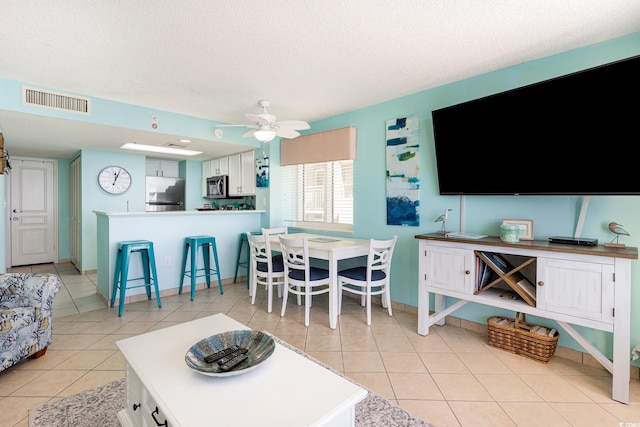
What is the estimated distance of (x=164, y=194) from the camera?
20.8ft

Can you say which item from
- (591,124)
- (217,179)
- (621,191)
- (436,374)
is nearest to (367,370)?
(436,374)

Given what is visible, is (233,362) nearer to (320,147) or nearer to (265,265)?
(265,265)

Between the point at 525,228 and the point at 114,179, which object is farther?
the point at 114,179

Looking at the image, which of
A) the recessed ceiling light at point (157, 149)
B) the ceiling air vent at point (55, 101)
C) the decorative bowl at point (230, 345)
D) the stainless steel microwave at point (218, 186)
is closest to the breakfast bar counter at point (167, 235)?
the ceiling air vent at point (55, 101)

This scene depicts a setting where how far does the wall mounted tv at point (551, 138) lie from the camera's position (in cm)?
196

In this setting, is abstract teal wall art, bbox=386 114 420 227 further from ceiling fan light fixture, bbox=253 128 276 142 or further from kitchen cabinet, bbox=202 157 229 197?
kitchen cabinet, bbox=202 157 229 197

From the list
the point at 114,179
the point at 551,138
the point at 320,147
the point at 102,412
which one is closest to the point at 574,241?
the point at 551,138

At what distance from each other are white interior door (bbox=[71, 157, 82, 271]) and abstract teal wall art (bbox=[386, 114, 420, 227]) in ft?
16.9

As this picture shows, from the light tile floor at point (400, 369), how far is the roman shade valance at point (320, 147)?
76.5 inches

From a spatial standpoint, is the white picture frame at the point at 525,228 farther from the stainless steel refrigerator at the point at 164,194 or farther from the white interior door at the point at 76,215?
the white interior door at the point at 76,215

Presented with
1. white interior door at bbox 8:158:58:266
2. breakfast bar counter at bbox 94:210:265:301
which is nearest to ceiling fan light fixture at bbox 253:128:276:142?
breakfast bar counter at bbox 94:210:265:301

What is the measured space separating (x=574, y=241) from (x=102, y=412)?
127 inches

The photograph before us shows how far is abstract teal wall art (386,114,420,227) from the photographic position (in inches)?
132

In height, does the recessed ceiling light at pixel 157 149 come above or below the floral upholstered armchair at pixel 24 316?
above
